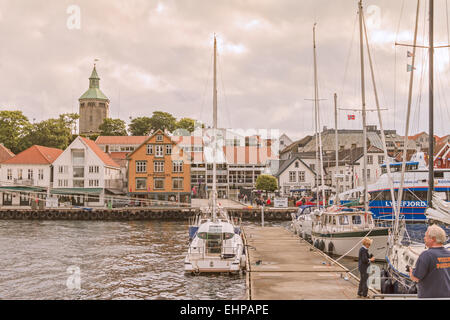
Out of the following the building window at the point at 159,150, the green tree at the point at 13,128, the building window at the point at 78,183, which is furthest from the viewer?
the green tree at the point at 13,128

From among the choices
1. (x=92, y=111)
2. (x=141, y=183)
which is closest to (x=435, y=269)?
(x=141, y=183)

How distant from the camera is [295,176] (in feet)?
295

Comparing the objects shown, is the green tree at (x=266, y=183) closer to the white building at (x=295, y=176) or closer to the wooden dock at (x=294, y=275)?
the white building at (x=295, y=176)

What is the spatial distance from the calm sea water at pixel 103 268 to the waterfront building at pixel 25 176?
31646mm

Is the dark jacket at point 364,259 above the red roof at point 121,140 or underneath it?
underneath

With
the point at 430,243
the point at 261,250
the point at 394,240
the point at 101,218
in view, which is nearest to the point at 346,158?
the point at 101,218

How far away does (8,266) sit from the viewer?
28.3 meters

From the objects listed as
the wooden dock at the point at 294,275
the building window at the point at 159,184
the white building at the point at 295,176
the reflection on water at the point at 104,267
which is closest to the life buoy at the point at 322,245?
the wooden dock at the point at 294,275

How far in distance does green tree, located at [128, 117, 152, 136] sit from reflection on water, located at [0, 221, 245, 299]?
88745 mm

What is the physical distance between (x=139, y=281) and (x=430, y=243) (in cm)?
1980

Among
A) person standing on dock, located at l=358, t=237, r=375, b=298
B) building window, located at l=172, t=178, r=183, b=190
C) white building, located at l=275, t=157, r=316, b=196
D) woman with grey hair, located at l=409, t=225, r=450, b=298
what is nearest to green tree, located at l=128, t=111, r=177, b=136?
white building, located at l=275, t=157, r=316, b=196

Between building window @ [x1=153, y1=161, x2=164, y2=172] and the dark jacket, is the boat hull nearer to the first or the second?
the dark jacket

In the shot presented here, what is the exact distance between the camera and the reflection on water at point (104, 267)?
2156cm

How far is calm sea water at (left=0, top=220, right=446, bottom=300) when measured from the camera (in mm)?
21578
